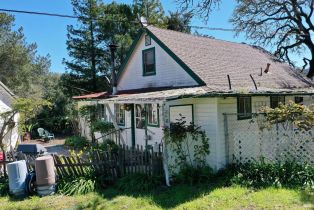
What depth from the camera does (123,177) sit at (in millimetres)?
8492

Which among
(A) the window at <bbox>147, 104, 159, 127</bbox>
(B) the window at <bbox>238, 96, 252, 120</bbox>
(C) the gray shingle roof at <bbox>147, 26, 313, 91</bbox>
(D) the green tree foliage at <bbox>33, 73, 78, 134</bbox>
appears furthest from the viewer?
(D) the green tree foliage at <bbox>33, 73, 78, 134</bbox>

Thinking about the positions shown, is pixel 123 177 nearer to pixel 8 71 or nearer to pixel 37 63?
pixel 8 71

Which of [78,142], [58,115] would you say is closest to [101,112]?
[78,142]

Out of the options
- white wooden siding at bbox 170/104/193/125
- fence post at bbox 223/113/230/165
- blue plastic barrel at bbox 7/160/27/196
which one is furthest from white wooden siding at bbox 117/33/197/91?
blue plastic barrel at bbox 7/160/27/196

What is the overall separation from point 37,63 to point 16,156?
30.6 metres

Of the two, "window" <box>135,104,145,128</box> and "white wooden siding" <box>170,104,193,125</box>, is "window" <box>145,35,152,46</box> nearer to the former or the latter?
"window" <box>135,104,145,128</box>

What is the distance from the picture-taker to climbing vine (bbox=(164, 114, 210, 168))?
28.9 ft

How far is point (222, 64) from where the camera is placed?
13.6 m

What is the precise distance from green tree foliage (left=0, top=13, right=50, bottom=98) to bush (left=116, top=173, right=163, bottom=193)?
2579cm

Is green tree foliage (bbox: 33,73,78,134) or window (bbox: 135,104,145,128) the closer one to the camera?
window (bbox: 135,104,145,128)

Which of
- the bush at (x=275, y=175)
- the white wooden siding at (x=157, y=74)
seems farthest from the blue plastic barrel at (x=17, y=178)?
the white wooden siding at (x=157, y=74)

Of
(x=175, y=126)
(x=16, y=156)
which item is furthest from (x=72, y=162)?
(x=175, y=126)

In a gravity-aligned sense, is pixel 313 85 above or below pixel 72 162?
above

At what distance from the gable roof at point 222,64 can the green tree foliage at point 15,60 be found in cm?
1803
